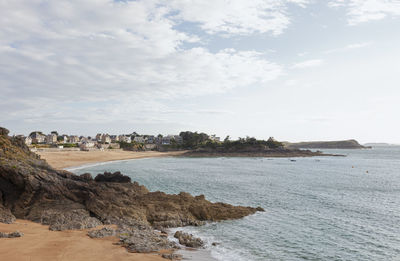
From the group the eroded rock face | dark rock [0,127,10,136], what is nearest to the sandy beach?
the eroded rock face

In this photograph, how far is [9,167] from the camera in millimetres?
18594

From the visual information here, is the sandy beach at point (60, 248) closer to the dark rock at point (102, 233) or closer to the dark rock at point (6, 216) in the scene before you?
the dark rock at point (102, 233)

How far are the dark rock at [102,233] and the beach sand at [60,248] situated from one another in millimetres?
330

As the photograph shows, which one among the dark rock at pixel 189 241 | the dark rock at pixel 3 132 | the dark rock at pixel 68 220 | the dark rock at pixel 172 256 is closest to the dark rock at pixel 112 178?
the dark rock at pixel 3 132

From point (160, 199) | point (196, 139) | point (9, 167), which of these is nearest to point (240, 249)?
point (160, 199)

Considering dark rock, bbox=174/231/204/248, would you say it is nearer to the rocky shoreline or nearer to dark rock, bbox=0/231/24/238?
dark rock, bbox=0/231/24/238

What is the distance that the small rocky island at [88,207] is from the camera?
53.0ft

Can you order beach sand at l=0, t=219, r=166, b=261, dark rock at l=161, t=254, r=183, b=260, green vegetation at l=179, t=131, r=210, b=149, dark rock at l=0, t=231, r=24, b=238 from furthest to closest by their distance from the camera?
green vegetation at l=179, t=131, r=210, b=149 < dark rock at l=0, t=231, r=24, b=238 < dark rock at l=161, t=254, r=183, b=260 < beach sand at l=0, t=219, r=166, b=261

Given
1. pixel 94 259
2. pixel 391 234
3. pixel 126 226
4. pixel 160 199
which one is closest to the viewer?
pixel 94 259

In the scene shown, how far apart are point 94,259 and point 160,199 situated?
1135 cm

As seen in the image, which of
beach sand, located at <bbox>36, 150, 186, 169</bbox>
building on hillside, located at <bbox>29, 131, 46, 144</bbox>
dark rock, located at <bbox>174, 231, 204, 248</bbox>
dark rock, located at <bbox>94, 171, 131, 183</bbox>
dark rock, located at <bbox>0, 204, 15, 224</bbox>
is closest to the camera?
dark rock, located at <bbox>174, 231, 204, 248</bbox>

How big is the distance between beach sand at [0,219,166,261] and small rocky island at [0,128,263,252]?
852 mm

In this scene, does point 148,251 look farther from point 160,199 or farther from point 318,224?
point 318,224

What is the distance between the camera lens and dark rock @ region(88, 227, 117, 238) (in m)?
14.8
